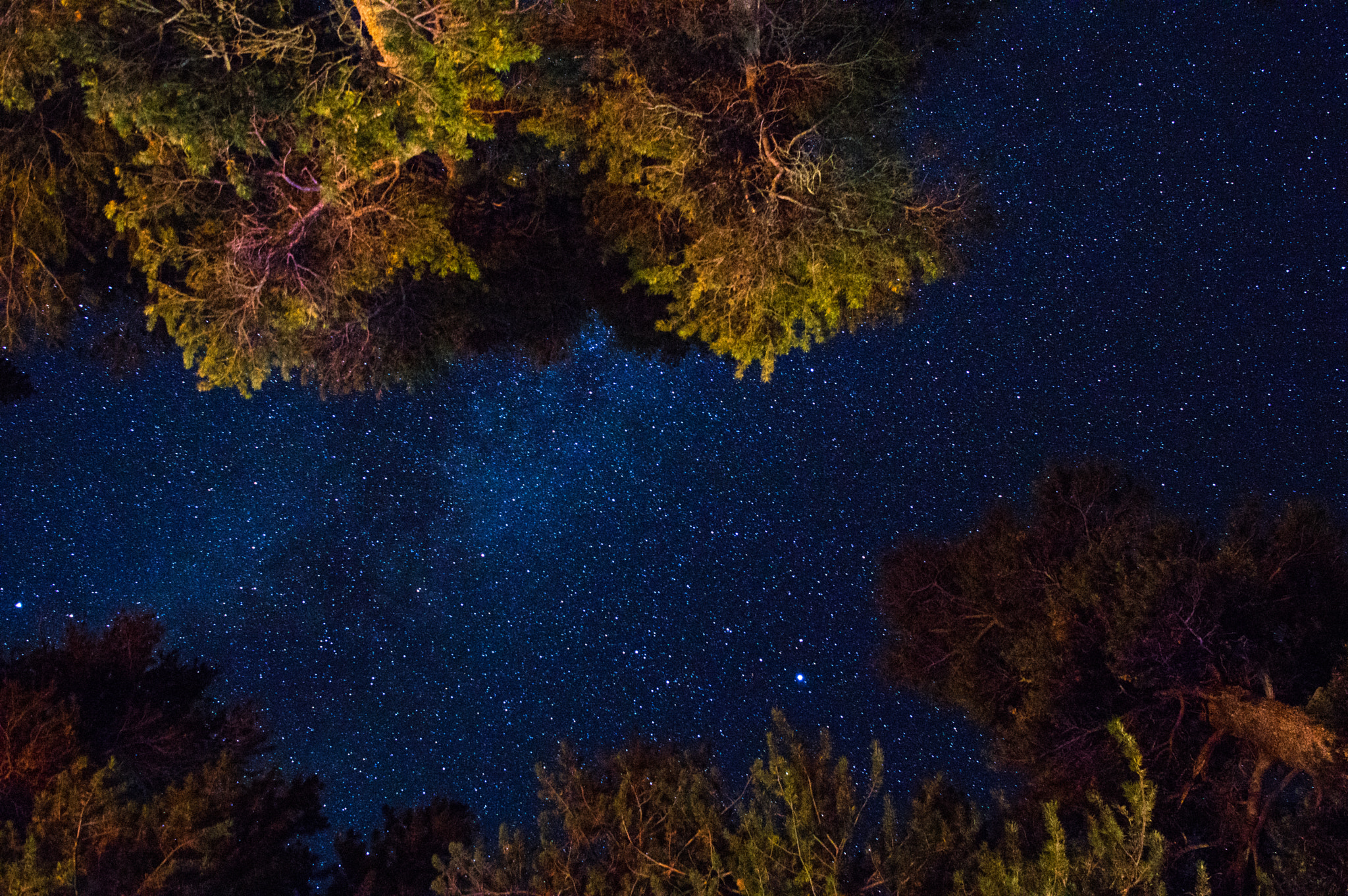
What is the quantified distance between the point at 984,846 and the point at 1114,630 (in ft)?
10.1

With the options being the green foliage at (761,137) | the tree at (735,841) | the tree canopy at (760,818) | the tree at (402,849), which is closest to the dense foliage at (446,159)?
the green foliage at (761,137)

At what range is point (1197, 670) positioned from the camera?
7.79m

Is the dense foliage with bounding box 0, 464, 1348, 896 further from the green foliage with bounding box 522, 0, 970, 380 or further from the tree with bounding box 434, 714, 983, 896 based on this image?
the green foliage with bounding box 522, 0, 970, 380

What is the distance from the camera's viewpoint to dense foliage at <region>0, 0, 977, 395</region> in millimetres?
7137

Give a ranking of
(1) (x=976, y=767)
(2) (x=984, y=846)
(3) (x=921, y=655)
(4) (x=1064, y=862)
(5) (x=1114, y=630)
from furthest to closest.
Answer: (1) (x=976, y=767)
(3) (x=921, y=655)
(5) (x=1114, y=630)
(2) (x=984, y=846)
(4) (x=1064, y=862)

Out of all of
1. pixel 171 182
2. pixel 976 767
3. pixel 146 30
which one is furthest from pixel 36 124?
pixel 976 767

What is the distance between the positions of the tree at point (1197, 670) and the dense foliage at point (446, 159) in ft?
12.3

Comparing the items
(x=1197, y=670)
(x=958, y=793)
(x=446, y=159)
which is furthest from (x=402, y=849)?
(x=1197, y=670)

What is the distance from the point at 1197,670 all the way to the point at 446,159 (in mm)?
9301

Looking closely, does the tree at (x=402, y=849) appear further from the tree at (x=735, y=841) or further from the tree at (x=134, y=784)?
the tree at (x=735, y=841)

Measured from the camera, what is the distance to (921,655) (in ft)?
37.6

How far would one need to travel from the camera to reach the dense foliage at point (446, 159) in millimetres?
7137

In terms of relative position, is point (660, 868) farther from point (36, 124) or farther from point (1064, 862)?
point (36, 124)

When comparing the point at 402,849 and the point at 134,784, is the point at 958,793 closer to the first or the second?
the point at 402,849
